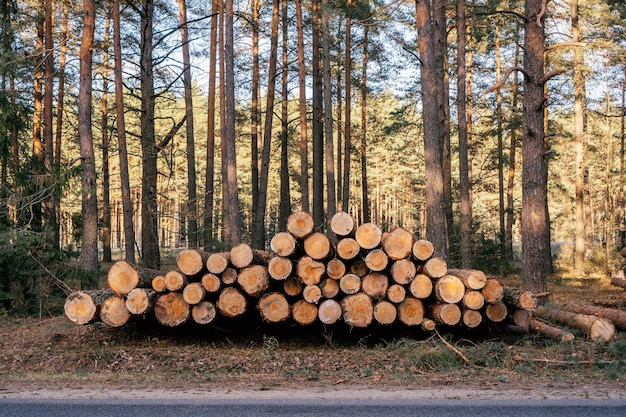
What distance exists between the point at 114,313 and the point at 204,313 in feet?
4.69

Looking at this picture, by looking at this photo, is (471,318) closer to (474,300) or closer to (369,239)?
(474,300)

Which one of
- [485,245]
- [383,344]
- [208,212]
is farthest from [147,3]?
[485,245]

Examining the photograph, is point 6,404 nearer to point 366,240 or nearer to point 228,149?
point 366,240

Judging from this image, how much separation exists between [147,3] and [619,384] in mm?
17041

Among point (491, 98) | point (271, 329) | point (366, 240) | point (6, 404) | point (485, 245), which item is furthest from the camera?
point (491, 98)

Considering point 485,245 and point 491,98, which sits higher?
point 491,98

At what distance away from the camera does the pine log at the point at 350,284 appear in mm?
9219

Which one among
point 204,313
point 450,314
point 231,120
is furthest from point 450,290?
point 231,120

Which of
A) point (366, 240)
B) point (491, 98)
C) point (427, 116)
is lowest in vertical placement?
point (366, 240)

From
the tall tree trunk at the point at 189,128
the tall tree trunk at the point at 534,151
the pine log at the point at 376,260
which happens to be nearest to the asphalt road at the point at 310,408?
the pine log at the point at 376,260

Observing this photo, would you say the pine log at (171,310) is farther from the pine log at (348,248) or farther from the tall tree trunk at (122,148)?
the tall tree trunk at (122,148)

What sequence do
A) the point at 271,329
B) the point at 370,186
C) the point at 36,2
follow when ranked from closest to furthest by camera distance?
the point at 271,329 → the point at 36,2 → the point at 370,186

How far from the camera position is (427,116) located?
13250mm

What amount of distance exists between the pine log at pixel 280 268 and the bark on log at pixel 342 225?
91cm
